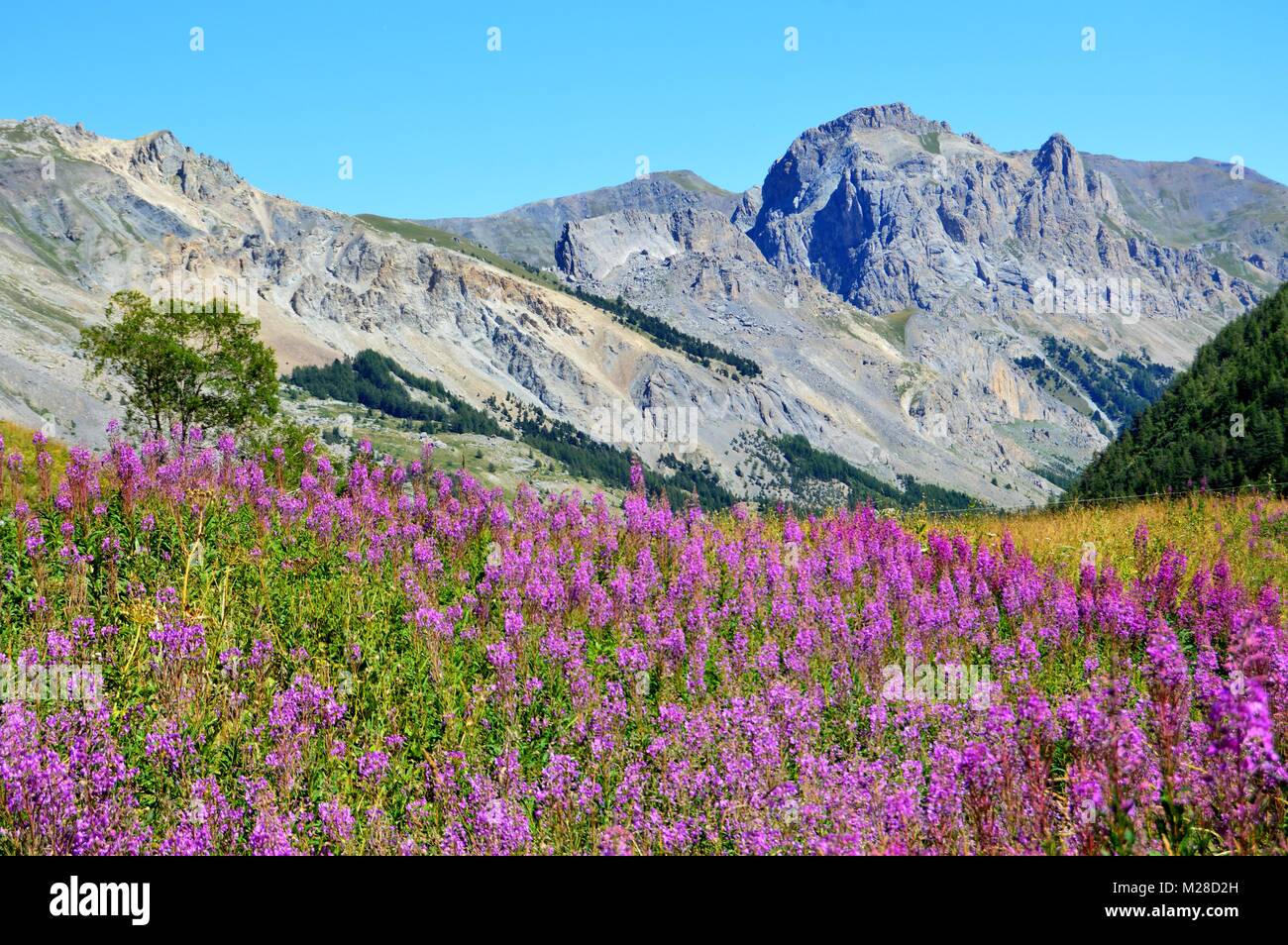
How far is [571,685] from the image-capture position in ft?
27.9

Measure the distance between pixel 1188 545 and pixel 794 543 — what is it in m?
7.00

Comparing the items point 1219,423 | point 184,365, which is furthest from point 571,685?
point 1219,423

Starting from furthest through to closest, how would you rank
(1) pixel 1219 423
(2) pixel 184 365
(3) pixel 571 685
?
(1) pixel 1219 423 < (2) pixel 184 365 < (3) pixel 571 685

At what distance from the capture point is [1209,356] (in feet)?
260

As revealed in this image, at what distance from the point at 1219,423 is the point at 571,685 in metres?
71.9

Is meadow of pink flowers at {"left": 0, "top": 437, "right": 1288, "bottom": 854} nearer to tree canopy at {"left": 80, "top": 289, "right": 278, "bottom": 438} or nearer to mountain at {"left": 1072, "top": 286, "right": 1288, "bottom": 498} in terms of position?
tree canopy at {"left": 80, "top": 289, "right": 278, "bottom": 438}

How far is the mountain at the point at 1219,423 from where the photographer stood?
189ft

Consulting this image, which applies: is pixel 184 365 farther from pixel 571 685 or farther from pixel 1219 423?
pixel 1219 423

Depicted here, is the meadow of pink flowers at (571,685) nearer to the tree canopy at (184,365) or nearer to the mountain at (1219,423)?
the tree canopy at (184,365)

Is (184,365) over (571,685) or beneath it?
over

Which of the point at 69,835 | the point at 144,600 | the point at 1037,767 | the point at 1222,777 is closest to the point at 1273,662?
the point at 1222,777

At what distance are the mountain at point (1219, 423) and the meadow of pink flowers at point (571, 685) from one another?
45.0m

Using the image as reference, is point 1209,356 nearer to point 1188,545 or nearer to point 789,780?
point 1188,545

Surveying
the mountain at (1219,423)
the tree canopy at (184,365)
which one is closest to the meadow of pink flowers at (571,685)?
the tree canopy at (184,365)
